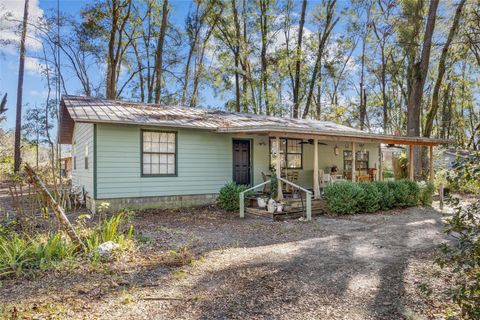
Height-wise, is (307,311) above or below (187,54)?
below

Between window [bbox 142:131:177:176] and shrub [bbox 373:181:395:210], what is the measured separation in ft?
21.3

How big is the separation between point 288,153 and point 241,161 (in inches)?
82.4

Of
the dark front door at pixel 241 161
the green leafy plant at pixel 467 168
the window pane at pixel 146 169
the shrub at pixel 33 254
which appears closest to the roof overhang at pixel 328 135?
the dark front door at pixel 241 161

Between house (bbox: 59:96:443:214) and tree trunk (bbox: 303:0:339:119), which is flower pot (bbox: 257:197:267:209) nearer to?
house (bbox: 59:96:443:214)

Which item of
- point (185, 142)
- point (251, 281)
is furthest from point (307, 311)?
point (185, 142)

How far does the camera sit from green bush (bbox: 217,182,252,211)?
10.2m

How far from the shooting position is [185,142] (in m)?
10.5

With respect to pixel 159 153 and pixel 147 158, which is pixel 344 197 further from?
pixel 147 158

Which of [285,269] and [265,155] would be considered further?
[265,155]

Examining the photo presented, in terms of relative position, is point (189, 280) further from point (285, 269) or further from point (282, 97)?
point (282, 97)

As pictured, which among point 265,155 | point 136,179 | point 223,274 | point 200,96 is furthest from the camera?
point 200,96

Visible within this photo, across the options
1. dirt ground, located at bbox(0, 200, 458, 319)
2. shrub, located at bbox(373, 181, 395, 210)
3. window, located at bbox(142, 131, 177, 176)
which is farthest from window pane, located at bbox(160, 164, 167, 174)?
shrub, located at bbox(373, 181, 395, 210)

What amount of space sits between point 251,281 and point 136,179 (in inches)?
250

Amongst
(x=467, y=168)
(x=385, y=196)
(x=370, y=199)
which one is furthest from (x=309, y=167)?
(x=467, y=168)
